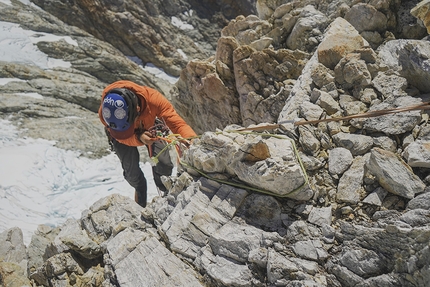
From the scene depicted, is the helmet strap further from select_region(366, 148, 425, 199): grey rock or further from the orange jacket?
select_region(366, 148, 425, 199): grey rock

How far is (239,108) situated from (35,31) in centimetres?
2014

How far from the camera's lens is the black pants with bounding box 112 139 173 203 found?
5551 mm

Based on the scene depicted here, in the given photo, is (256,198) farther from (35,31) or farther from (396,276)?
(35,31)

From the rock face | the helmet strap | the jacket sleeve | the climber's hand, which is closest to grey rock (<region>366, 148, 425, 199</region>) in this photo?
the rock face

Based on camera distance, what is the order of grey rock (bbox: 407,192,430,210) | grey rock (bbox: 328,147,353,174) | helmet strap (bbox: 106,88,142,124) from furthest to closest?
helmet strap (bbox: 106,88,142,124) < grey rock (bbox: 328,147,353,174) < grey rock (bbox: 407,192,430,210)

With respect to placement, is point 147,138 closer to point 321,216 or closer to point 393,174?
point 321,216

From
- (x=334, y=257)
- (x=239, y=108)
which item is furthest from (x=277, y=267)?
(x=239, y=108)

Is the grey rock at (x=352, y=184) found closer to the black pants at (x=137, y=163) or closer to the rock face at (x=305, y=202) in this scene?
the rock face at (x=305, y=202)

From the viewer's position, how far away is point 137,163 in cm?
591

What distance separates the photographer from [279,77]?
814 cm

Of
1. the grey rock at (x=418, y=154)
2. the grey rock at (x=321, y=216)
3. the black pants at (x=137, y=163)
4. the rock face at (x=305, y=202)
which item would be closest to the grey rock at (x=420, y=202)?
the rock face at (x=305, y=202)

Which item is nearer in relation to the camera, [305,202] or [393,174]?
[393,174]

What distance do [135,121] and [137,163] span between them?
4.05ft

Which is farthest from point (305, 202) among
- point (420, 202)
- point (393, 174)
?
point (420, 202)
